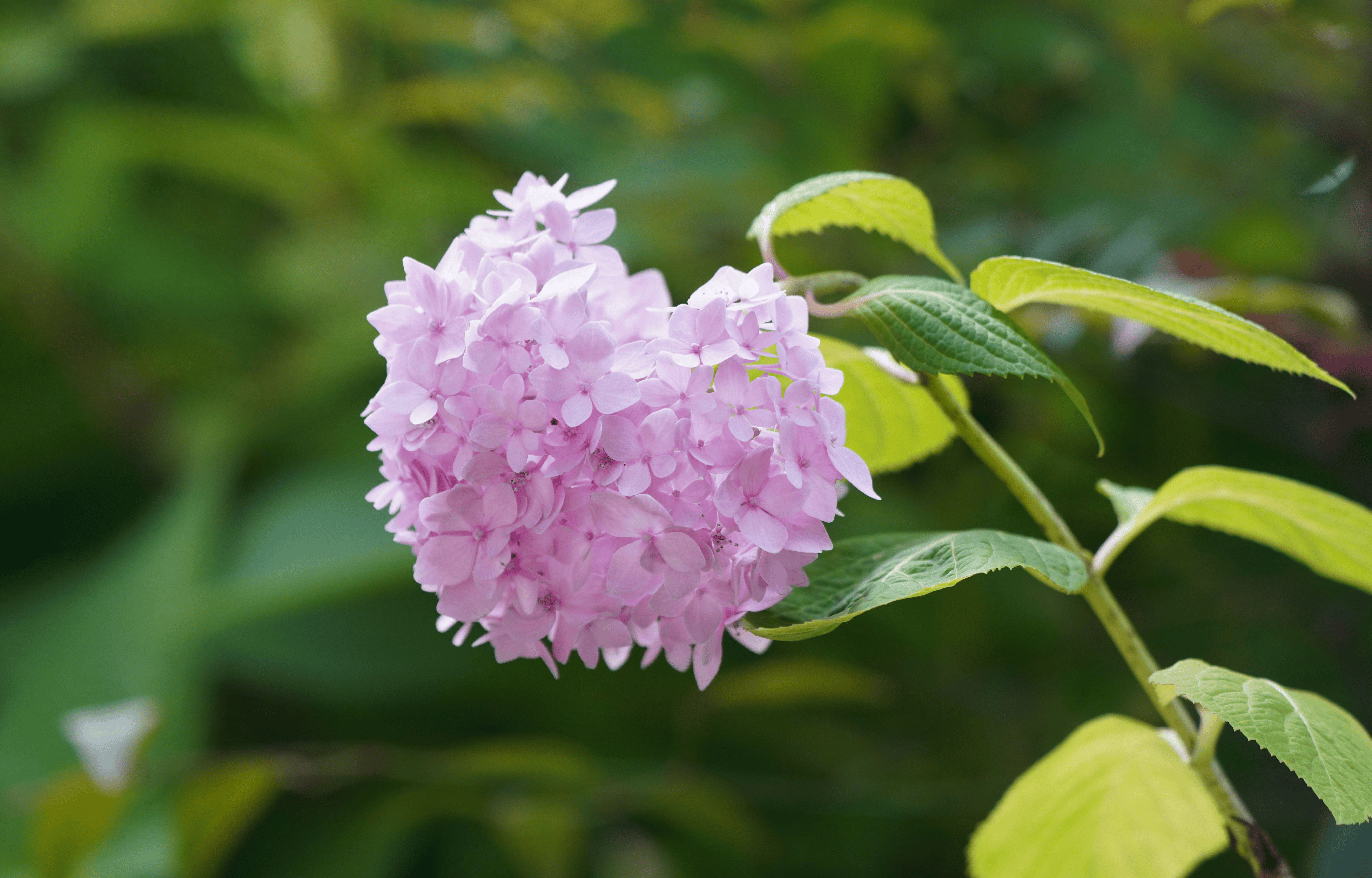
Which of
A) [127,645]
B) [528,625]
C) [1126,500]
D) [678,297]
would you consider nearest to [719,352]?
[528,625]

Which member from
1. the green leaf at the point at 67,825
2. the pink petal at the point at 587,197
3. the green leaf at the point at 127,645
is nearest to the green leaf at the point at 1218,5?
the pink petal at the point at 587,197

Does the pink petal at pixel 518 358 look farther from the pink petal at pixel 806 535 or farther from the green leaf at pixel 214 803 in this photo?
the green leaf at pixel 214 803

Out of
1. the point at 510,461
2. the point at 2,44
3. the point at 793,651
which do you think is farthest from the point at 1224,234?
the point at 2,44

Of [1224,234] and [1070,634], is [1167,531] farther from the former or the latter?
[1224,234]

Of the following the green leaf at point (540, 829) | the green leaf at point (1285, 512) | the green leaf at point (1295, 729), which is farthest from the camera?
the green leaf at point (540, 829)

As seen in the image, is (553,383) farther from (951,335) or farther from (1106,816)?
(1106,816)
